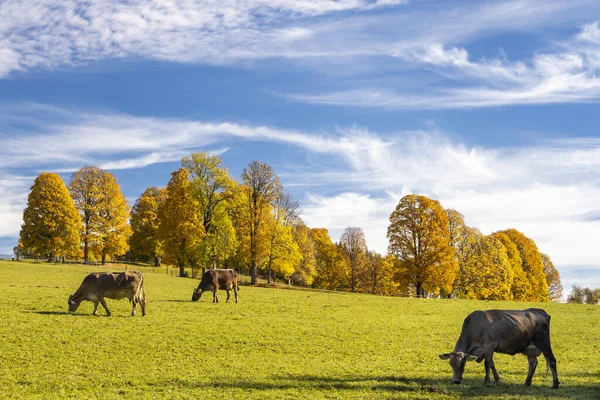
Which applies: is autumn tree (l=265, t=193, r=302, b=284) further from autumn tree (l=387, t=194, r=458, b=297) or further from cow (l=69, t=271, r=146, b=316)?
cow (l=69, t=271, r=146, b=316)

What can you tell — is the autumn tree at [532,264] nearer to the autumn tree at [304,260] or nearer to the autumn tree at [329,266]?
the autumn tree at [329,266]

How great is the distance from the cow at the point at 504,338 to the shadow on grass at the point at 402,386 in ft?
1.58

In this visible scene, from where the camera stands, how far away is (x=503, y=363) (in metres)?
20.0

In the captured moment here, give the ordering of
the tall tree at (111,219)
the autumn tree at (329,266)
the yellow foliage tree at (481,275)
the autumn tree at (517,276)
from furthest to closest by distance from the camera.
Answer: the autumn tree at (329,266) → the autumn tree at (517,276) → the tall tree at (111,219) → the yellow foliage tree at (481,275)

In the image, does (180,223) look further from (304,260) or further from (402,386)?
(402,386)

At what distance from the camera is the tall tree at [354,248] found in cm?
9500

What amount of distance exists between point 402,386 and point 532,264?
84.9 metres

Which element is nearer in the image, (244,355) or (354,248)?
(244,355)

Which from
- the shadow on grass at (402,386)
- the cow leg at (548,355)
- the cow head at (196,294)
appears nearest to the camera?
the shadow on grass at (402,386)

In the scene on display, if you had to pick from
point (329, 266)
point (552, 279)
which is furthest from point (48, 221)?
point (552, 279)

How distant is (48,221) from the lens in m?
65.9

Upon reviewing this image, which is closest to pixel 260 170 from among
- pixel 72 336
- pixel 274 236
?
pixel 274 236

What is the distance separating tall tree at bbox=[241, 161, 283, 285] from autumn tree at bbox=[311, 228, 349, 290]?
3055cm

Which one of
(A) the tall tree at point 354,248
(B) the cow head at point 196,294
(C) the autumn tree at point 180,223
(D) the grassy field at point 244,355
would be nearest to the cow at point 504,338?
(D) the grassy field at point 244,355
